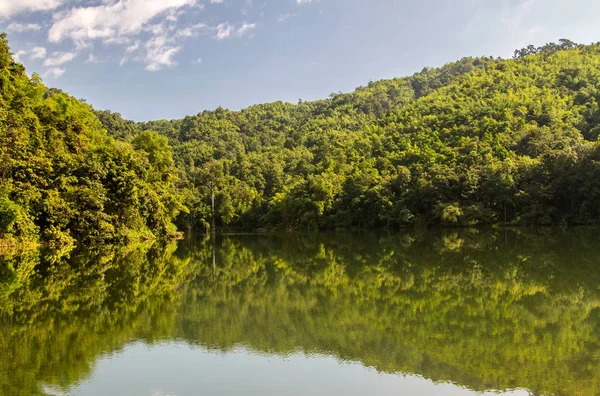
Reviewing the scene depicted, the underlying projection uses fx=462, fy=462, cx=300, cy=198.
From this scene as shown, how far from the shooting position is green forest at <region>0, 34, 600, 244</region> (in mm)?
28609

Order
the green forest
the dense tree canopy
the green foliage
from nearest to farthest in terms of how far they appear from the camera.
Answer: the green foliage, the green forest, the dense tree canopy

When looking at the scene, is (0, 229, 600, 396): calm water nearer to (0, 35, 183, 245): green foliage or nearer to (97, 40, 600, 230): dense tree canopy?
(0, 35, 183, 245): green foliage

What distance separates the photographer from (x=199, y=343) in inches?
314

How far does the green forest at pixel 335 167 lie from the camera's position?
93.9 feet

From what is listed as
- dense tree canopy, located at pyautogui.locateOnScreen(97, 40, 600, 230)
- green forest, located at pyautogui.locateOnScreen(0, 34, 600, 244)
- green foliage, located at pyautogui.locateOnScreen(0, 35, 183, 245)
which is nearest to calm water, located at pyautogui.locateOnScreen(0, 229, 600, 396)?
green foliage, located at pyautogui.locateOnScreen(0, 35, 183, 245)

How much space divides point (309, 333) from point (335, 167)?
57.5 m

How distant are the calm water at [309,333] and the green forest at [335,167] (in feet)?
50.3

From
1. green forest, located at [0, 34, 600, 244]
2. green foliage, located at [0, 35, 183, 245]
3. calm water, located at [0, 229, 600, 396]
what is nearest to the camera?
calm water, located at [0, 229, 600, 396]

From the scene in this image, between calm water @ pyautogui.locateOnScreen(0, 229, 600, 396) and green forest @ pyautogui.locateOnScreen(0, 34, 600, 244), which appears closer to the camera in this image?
calm water @ pyautogui.locateOnScreen(0, 229, 600, 396)

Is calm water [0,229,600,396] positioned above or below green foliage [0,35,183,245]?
below

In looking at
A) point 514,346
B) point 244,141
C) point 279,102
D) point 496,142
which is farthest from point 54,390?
point 279,102

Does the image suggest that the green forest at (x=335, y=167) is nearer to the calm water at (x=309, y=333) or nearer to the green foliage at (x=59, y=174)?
the green foliage at (x=59, y=174)

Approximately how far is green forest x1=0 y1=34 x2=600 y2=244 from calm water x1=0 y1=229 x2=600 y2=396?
50.3ft

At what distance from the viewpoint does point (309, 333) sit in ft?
27.4
